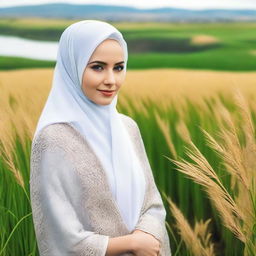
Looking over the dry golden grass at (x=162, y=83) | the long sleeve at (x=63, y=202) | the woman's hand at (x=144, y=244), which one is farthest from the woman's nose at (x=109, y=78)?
the dry golden grass at (x=162, y=83)

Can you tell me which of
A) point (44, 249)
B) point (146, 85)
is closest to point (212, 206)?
point (146, 85)

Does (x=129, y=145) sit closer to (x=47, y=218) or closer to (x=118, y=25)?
(x=47, y=218)

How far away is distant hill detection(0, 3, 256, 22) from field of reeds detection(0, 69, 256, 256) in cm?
38

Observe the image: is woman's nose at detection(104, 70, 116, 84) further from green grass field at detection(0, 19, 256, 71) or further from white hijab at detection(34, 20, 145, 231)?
green grass field at detection(0, 19, 256, 71)

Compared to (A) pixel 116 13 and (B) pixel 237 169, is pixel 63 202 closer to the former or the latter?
(B) pixel 237 169

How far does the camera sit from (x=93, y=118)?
1.41m

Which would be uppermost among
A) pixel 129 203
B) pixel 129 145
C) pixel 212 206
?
pixel 129 145

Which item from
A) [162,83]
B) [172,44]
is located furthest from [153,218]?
[172,44]

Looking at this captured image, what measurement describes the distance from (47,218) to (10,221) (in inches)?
19.8

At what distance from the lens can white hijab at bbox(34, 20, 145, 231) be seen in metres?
1.39

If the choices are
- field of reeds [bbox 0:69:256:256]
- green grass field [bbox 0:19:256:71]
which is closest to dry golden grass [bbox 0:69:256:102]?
field of reeds [bbox 0:69:256:256]

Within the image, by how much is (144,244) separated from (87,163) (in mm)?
217

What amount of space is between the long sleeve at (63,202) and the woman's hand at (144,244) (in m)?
0.07

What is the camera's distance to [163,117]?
2.25 m
